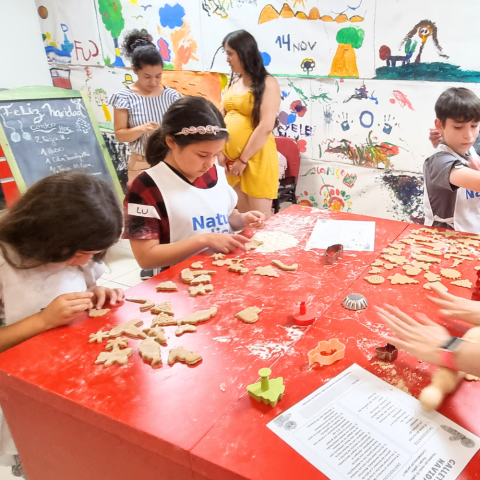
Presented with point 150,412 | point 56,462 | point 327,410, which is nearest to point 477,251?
point 327,410

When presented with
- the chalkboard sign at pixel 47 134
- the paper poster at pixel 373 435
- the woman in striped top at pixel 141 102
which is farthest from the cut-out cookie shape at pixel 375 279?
the chalkboard sign at pixel 47 134

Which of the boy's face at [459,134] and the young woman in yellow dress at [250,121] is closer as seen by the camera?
the boy's face at [459,134]

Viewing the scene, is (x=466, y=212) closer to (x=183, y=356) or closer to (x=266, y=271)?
(x=266, y=271)

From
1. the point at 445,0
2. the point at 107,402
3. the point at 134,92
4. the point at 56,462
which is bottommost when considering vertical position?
the point at 56,462

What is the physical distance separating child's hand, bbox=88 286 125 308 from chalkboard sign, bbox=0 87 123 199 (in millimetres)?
2406

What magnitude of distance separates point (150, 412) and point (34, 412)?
367 mm

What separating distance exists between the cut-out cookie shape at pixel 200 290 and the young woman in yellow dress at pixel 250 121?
1.65 meters

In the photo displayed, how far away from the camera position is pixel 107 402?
89 centimetres

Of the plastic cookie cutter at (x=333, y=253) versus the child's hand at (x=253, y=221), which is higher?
the plastic cookie cutter at (x=333, y=253)

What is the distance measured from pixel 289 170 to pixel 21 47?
3.42 m

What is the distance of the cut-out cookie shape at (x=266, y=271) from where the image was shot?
144 centimetres

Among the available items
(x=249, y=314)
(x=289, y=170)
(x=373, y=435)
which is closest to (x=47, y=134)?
(x=289, y=170)

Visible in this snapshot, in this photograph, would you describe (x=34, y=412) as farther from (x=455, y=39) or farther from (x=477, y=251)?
(x=455, y=39)

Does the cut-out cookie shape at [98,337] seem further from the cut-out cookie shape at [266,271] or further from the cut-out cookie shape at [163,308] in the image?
the cut-out cookie shape at [266,271]
